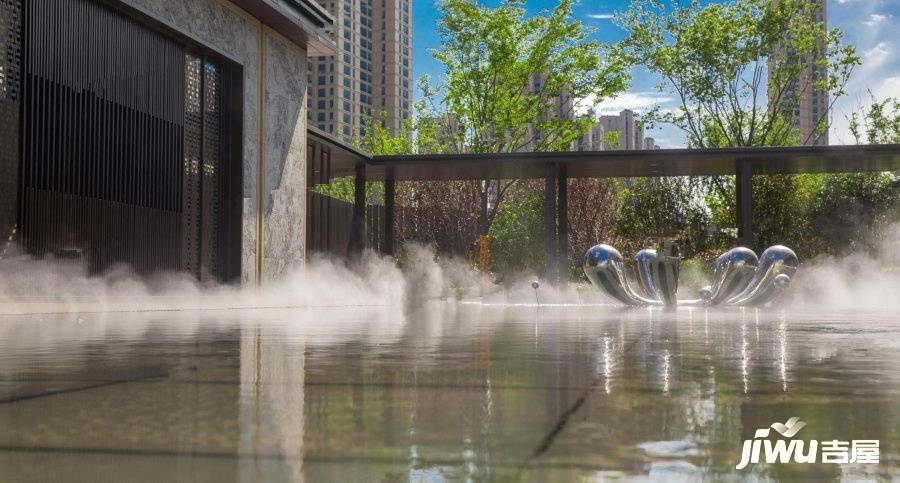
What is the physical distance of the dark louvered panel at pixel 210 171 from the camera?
15.2 meters

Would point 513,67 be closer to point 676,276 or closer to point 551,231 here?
point 551,231

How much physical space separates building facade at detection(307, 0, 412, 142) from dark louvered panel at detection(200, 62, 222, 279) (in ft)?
377

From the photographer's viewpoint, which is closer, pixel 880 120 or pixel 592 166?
pixel 592 166

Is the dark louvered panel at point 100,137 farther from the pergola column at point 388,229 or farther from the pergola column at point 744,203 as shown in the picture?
the pergola column at point 744,203

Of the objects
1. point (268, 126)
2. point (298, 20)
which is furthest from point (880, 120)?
point (268, 126)

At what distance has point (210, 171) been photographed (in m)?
15.5

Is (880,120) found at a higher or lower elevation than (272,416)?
higher

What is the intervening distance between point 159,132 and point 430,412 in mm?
12312

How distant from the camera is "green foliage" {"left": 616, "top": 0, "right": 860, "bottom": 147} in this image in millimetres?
38281

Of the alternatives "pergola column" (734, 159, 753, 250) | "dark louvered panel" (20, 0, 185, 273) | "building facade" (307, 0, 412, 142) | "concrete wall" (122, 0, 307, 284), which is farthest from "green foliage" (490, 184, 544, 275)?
"building facade" (307, 0, 412, 142)

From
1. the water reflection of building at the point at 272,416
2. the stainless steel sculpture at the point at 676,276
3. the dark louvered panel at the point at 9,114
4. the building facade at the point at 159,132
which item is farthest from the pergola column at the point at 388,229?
the water reflection of building at the point at 272,416

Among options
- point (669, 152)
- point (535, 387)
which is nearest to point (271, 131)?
point (669, 152)

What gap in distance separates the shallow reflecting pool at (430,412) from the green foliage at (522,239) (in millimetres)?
33844

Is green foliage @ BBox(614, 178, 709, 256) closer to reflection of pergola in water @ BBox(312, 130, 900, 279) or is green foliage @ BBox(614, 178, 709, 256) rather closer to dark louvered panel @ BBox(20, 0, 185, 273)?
reflection of pergola in water @ BBox(312, 130, 900, 279)
